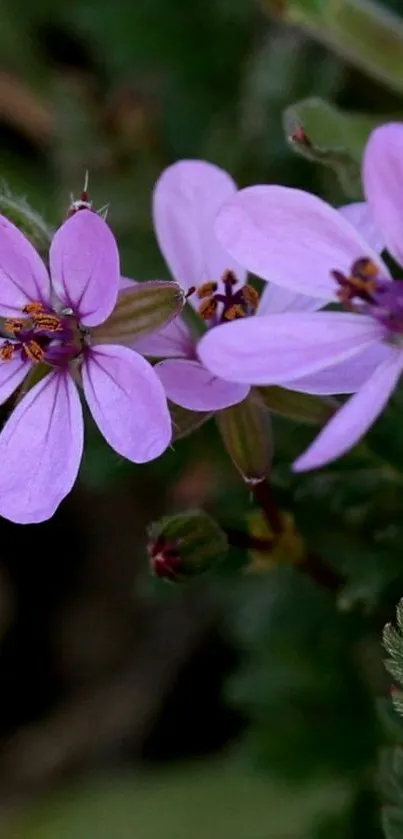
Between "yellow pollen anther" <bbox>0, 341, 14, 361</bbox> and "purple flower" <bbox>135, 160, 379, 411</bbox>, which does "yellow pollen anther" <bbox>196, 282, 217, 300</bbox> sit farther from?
"yellow pollen anther" <bbox>0, 341, 14, 361</bbox>

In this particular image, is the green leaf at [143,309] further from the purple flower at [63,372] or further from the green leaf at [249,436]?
the green leaf at [249,436]

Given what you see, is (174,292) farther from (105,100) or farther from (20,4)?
(20,4)

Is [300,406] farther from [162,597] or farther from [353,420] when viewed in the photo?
[162,597]

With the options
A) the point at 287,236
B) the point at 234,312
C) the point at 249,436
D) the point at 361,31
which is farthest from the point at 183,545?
the point at 361,31

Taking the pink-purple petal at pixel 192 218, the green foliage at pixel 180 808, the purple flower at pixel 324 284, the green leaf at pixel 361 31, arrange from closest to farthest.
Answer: the purple flower at pixel 324 284 → the pink-purple petal at pixel 192 218 → the green leaf at pixel 361 31 → the green foliage at pixel 180 808

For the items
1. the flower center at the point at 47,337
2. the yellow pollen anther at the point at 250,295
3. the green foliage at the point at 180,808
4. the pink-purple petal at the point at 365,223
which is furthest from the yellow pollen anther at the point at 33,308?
the green foliage at the point at 180,808
